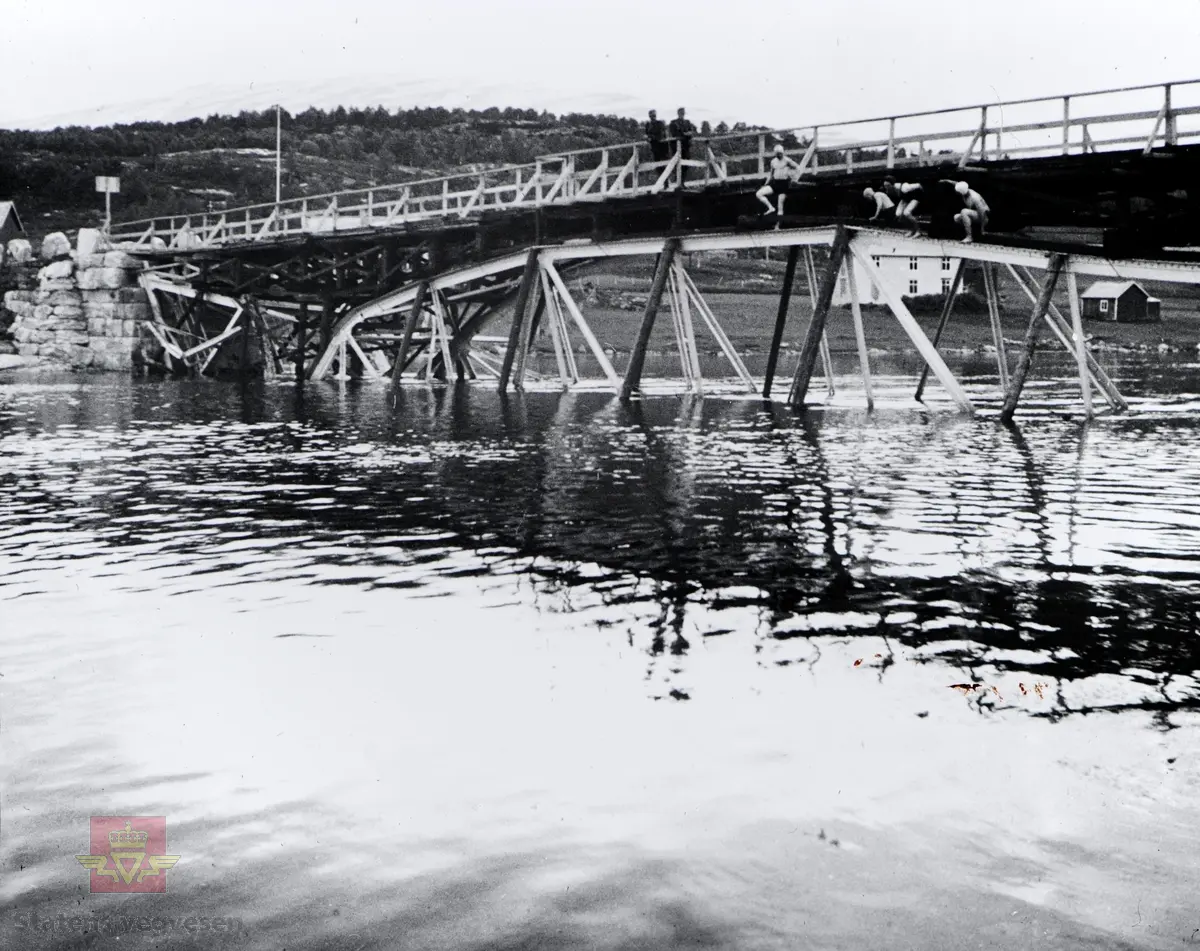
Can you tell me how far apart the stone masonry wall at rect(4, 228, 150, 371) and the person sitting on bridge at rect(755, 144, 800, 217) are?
38707 millimetres

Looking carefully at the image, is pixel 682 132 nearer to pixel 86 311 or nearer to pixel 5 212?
pixel 86 311

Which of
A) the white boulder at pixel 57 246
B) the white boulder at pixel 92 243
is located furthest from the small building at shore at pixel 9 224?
the white boulder at pixel 92 243

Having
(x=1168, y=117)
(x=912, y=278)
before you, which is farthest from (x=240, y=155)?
(x=1168, y=117)

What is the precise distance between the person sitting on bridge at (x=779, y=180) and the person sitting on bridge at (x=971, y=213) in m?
4.94

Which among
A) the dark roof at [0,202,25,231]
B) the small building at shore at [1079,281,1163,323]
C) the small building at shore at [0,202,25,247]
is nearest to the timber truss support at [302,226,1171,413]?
the small building at shore at [0,202,25,247]

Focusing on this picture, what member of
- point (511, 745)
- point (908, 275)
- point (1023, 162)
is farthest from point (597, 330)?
point (511, 745)

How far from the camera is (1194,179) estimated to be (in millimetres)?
26859

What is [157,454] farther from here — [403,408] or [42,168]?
[42,168]

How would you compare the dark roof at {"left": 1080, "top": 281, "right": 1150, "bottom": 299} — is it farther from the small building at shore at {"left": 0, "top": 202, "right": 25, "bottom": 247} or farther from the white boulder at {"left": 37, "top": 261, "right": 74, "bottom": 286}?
the small building at shore at {"left": 0, "top": 202, "right": 25, "bottom": 247}

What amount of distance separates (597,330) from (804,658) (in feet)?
282

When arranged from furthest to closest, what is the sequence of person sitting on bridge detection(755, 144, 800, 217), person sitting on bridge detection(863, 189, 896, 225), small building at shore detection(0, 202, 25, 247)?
1. small building at shore detection(0, 202, 25, 247)
2. person sitting on bridge detection(755, 144, 800, 217)
3. person sitting on bridge detection(863, 189, 896, 225)

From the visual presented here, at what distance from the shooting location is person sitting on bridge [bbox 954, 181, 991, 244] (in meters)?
28.6

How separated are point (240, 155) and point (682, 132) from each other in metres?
136

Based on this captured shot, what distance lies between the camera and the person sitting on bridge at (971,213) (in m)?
28.6
